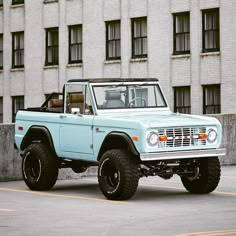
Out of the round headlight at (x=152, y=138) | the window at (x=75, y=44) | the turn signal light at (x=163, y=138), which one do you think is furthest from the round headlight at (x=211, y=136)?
the window at (x=75, y=44)

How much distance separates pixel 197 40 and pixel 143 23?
12.5 ft

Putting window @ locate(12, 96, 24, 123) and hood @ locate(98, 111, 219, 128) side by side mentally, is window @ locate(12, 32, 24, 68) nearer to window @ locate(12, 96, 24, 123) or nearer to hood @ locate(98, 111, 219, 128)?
window @ locate(12, 96, 24, 123)

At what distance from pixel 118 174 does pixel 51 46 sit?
3567 cm

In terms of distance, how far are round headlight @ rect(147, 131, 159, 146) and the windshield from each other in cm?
173

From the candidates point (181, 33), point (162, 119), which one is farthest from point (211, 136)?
point (181, 33)

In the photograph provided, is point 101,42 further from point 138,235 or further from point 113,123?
point 138,235

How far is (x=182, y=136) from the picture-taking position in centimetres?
1700

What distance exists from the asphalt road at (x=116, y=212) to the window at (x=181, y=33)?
24.2 metres

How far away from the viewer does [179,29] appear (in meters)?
44.8

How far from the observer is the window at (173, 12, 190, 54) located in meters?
44.5

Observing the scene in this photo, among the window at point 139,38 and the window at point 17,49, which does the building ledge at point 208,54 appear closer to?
the window at point 139,38

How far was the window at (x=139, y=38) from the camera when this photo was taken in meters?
46.6

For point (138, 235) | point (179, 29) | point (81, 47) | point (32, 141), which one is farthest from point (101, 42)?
point (138, 235)

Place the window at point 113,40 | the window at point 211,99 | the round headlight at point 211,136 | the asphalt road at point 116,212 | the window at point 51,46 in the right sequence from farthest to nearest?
the window at point 51,46, the window at point 113,40, the window at point 211,99, the round headlight at point 211,136, the asphalt road at point 116,212
